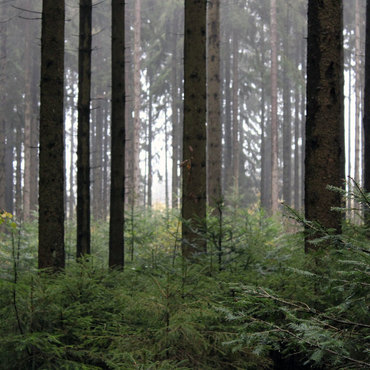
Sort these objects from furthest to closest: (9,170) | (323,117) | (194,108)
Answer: (9,170)
(194,108)
(323,117)

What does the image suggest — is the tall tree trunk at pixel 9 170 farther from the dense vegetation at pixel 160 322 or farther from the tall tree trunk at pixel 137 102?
the dense vegetation at pixel 160 322

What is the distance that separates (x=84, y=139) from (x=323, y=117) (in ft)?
17.7

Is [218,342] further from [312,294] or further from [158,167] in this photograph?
[158,167]

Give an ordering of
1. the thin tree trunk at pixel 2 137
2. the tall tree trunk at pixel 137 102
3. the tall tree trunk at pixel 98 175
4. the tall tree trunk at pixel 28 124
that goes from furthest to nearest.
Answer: the tall tree trunk at pixel 98 175 → the tall tree trunk at pixel 28 124 → the thin tree trunk at pixel 2 137 → the tall tree trunk at pixel 137 102

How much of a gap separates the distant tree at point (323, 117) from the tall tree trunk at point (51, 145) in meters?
3.75

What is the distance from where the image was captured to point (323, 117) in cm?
589

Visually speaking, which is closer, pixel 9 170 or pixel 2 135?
pixel 2 135

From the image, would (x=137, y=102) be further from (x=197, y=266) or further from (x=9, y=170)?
(x=197, y=266)

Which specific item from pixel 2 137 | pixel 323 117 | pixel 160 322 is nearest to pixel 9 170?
pixel 2 137

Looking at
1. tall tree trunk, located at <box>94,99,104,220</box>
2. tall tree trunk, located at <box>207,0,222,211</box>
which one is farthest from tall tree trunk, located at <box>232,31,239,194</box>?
tall tree trunk, located at <box>207,0,222,211</box>

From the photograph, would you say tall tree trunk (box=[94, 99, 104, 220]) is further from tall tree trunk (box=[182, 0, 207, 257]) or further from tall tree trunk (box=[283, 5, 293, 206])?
tall tree trunk (box=[182, 0, 207, 257])

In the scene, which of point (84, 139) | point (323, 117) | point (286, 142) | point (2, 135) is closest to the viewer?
point (323, 117)

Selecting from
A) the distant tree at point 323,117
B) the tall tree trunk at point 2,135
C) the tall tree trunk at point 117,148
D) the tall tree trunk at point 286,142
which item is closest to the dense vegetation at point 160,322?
the distant tree at point 323,117

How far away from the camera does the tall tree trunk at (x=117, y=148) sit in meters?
9.07
